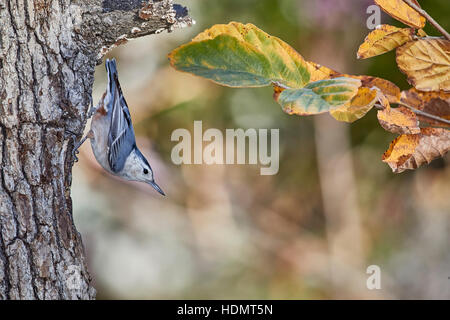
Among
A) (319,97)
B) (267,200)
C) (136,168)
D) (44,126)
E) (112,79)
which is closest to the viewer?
(319,97)

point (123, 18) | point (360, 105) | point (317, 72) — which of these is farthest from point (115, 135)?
point (360, 105)

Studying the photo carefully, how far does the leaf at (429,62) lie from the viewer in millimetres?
624

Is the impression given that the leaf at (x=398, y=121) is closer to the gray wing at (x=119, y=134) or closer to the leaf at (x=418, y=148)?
the leaf at (x=418, y=148)

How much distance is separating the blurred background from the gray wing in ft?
2.78

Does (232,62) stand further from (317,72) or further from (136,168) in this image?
Answer: (136,168)

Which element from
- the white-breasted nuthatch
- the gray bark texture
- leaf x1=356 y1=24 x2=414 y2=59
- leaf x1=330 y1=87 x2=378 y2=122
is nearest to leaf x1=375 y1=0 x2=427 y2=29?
leaf x1=356 y1=24 x2=414 y2=59

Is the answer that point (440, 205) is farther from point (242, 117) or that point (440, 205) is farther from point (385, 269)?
point (242, 117)

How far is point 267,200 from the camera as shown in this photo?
2.73 metres

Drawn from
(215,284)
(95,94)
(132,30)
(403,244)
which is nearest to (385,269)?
(403,244)

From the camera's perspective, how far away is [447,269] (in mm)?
2580

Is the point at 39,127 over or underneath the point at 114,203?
over

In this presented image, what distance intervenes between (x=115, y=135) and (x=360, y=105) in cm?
108

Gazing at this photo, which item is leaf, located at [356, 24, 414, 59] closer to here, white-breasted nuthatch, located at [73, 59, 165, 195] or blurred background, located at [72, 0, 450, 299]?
white-breasted nuthatch, located at [73, 59, 165, 195]

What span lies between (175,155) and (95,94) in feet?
1.61
